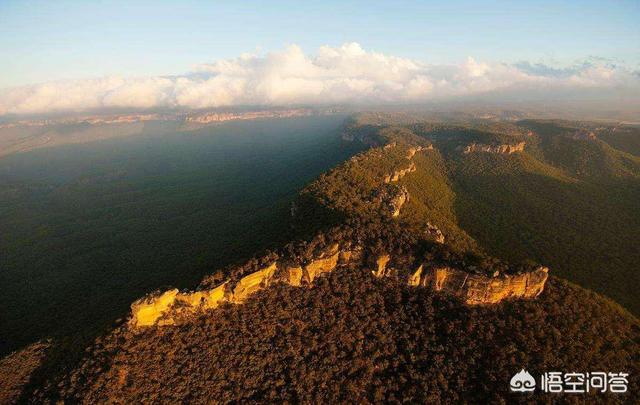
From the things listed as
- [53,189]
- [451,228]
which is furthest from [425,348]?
[53,189]

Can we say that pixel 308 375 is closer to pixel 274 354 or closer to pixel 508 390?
pixel 274 354

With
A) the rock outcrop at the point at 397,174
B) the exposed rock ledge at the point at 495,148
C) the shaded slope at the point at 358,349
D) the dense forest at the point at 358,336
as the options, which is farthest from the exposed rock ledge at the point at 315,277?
the exposed rock ledge at the point at 495,148

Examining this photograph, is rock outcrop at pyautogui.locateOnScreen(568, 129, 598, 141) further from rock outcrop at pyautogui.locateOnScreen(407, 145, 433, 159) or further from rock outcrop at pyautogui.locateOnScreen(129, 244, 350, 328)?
rock outcrop at pyautogui.locateOnScreen(129, 244, 350, 328)

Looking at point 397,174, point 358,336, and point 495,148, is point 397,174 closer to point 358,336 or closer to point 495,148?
point 358,336

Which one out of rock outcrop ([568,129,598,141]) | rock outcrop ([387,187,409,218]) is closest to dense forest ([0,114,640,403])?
rock outcrop ([387,187,409,218])

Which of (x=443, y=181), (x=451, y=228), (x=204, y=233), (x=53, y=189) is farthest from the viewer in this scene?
(x=53, y=189)

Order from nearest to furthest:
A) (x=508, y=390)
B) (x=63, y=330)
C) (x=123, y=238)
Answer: (x=508, y=390) → (x=63, y=330) → (x=123, y=238)

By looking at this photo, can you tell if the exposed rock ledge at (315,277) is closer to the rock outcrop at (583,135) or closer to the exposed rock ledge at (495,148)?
the exposed rock ledge at (495,148)
